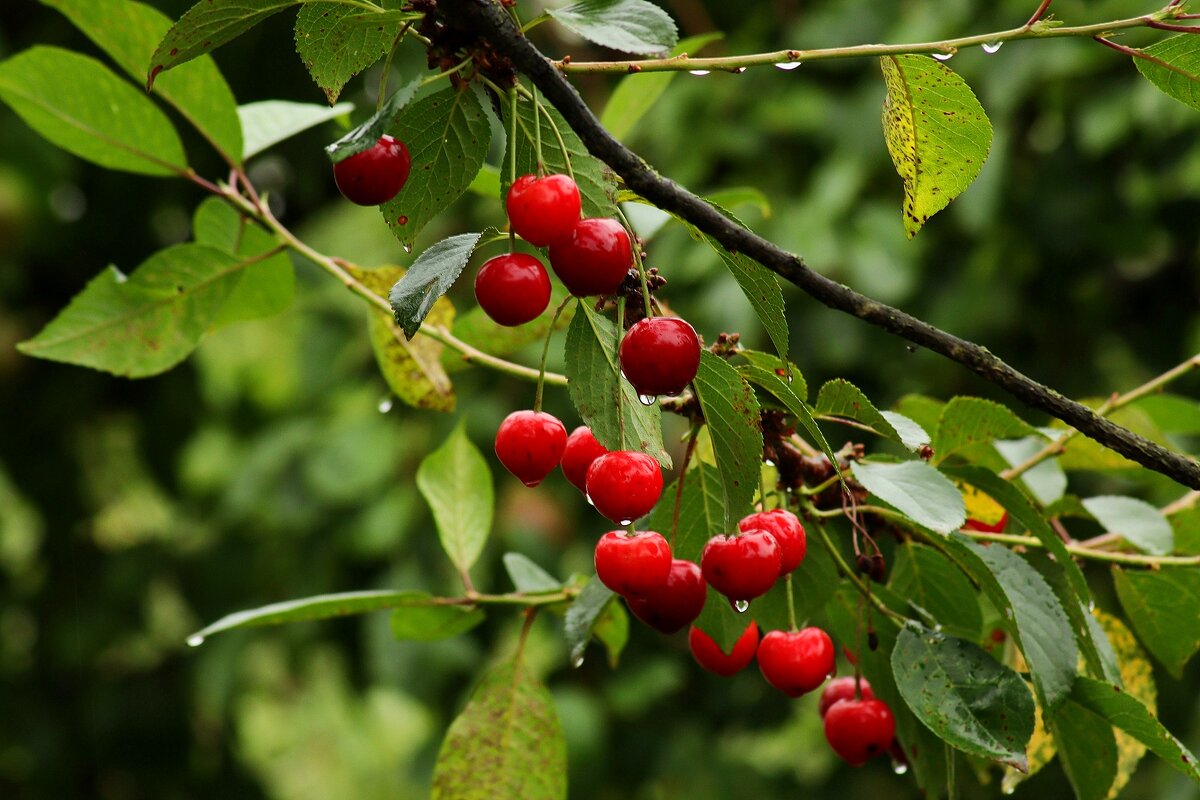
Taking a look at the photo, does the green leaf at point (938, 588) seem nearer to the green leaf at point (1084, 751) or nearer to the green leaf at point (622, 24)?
the green leaf at point (1084, 751)

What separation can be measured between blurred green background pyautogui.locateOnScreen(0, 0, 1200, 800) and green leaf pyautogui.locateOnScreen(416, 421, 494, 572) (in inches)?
43.7

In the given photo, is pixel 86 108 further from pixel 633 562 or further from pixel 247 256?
pixel 633 562

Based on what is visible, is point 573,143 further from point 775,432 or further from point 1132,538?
point 1132,538

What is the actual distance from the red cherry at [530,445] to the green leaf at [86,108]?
490 mm

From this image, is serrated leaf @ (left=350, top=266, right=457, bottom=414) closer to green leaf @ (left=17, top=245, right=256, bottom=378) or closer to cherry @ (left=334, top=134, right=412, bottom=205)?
green leaf @ (left=17, top=245, right=256, bottom=378)

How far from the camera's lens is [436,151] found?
1.94ft

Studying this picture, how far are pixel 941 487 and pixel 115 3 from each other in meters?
0.71

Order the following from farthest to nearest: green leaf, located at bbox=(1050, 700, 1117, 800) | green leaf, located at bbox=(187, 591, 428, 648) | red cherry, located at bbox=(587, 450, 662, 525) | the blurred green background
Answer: the blurred green background → green leaf, located at bbox=(187, 591, 428, 648) → green leaf, located at bbox=(1050, 700, 1117, 800) → red cherry, located at bbox=(587, 450, 662, 525)

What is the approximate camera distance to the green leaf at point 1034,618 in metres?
0.64

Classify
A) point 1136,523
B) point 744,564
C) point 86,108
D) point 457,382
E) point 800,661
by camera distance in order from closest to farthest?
point 744,564
point 800,661
point 1136,523
point 86,108
point 457,382

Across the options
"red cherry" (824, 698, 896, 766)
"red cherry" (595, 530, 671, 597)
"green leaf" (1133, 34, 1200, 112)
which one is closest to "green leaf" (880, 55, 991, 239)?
"green leaf" (1133, 34, 1200, 112)

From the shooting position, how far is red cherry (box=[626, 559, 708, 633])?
25.8 inches

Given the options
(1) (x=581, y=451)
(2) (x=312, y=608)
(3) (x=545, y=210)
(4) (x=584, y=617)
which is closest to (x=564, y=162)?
(3) (x=545, y=210)

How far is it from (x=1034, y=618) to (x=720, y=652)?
0.65 feet
